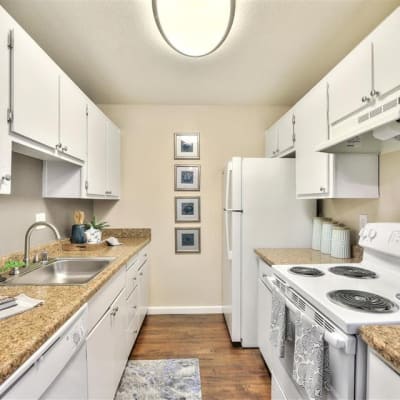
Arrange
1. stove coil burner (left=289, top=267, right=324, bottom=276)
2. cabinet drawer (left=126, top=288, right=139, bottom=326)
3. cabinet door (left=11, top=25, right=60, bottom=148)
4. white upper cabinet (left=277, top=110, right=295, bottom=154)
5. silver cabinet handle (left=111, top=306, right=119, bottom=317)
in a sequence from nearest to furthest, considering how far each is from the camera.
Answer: cabinet door (left=11, top=25, right=60, bottom=148) < stove coil burner (left=289, top=267, right=324, bottom=276) < silver cabinet handle (left=111, top=306, right=119, bottom=317) < cabinet drawer (left=126, top=288, right=139, bottom=326) < white upper cabinet (left=277, top=110, right=295, bottom=154)

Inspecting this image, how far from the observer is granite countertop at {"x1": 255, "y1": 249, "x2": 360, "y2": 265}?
6.02 ft

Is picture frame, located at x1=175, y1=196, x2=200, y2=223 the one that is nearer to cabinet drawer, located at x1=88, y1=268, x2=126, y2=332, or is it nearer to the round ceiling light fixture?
cabinet drawer, located at x1=88, y1=268, x2=126, y2=332

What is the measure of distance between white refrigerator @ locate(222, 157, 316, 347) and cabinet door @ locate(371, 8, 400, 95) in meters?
1.13

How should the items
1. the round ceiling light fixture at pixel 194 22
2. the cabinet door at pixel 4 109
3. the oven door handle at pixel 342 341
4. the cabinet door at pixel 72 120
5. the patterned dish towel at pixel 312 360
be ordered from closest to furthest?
the oven door handle at pixel 342 341 → the patterned dish towel at pixel 312 360 → the cabinet door at pixel 4 109 → the round ceiling light fixture at pixel 194 22 → the cabinet door at pixel 72 120

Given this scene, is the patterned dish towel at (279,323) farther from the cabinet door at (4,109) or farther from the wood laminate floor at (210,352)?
the cabinet door at (4,109)

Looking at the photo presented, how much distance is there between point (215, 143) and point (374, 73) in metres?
1.96

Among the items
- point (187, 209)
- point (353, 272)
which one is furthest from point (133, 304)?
point (353, 272)

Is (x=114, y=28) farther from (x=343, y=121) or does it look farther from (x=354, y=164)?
(x=354, y=164)

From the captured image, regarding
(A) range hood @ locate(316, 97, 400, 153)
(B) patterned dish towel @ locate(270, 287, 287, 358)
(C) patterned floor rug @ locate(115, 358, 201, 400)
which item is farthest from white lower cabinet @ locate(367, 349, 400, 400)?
(C) patterned floor rug @ locate(115, 358, 201, 400)

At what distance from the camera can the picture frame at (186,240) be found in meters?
3.14

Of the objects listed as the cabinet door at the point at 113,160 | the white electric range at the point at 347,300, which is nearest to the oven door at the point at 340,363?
the white electric range at the point at 347,300

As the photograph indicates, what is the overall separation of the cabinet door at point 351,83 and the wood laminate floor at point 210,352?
1.95 metres

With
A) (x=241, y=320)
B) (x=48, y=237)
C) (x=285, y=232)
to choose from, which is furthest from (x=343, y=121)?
(x=48, y=237)

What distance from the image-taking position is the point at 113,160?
282 cm
